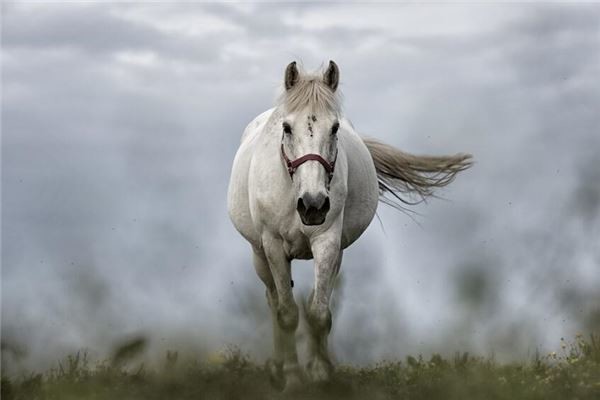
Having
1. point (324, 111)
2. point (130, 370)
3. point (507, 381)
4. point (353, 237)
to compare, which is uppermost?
point (324, 111)

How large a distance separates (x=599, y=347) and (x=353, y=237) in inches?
102

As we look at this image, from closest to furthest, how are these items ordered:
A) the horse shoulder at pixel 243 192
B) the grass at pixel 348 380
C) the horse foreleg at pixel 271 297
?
the grass at pixel 348 380
the horse foreleg at pixel 271 297
the horse shoulder at pixel 243 192

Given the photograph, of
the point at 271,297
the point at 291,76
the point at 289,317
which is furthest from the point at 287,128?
the point at 271,297

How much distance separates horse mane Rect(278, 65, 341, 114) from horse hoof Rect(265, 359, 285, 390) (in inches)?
97.0

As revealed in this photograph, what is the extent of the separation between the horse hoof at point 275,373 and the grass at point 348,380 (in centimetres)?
6

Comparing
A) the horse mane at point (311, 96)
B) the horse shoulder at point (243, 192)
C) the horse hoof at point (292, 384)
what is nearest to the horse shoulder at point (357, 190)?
the horse shoulder at point (243, 192)

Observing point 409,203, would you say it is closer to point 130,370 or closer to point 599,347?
point 599,347

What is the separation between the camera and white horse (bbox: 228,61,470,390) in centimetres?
933

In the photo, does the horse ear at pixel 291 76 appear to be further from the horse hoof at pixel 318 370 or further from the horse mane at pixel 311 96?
the horse hoof at pixel 318 370

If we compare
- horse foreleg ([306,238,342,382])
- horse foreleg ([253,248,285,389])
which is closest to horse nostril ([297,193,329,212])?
horse foreleg ([306,238,342,382])

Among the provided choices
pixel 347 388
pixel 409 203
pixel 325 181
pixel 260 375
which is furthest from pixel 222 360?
pixel 409 203

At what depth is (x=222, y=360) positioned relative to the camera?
10828 mm

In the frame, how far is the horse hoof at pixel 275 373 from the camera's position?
10219mm

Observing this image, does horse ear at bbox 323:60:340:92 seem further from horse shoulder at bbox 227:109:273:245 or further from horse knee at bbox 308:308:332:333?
horse knee at bbox 308:308:332:333
